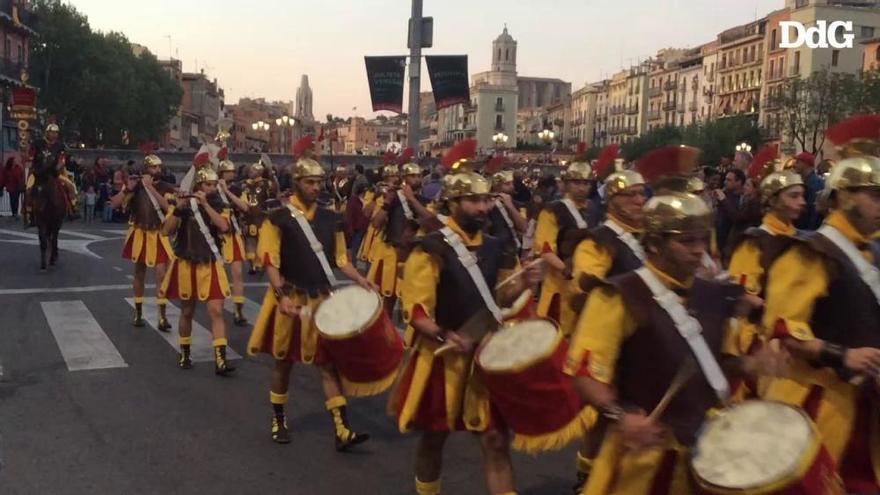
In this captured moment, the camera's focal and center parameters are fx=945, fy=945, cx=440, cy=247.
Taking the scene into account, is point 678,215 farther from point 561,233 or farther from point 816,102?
point 816,102

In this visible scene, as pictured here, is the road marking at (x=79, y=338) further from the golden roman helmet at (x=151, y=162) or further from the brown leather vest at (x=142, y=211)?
the golden roman helmet at (x=151, y=162)

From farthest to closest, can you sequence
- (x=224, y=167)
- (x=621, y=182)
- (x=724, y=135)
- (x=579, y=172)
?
(x=724, y=135)
(x=224, y=167)
(x=579, y=172)
(x=621, y=182)

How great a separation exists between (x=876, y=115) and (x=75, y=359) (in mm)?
7432

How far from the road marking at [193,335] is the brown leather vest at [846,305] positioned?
6.59 m

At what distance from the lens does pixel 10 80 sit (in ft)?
185

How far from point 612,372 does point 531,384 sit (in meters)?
0.81

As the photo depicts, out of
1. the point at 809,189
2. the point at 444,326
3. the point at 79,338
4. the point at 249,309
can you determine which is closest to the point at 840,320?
the point at 444,326

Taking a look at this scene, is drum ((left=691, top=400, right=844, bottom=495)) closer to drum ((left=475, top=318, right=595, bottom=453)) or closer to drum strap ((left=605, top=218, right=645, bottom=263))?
drum ((left=475, top=318, right=595, bottom=453))

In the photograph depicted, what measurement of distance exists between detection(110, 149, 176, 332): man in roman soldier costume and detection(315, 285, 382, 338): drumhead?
5482 mm

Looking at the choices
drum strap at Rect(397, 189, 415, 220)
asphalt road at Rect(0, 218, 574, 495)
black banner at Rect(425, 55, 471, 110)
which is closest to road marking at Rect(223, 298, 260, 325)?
asphalt road at Rect(0, 218, 574, 495)

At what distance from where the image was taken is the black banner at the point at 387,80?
1661cm

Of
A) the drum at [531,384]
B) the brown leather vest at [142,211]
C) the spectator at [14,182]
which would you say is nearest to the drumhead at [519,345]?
the drum at [531,384]

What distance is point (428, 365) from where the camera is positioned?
492cm

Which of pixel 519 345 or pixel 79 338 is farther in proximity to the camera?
pixel 79 338
